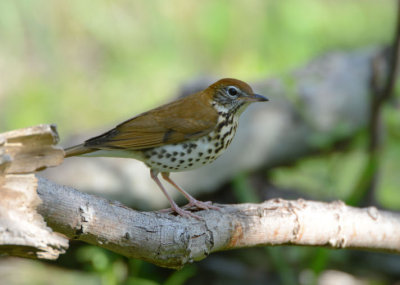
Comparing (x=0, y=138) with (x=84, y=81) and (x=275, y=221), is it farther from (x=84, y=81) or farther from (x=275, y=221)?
(x=84, y=81)

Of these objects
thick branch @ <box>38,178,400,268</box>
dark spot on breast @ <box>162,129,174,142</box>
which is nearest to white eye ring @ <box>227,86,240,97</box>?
dark spot on breast @ <box>162,129,174,142</box>

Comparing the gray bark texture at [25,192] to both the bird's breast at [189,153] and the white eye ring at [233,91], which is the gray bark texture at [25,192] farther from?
the white eye ring at [233,91]

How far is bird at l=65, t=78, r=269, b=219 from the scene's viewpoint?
10.0ft

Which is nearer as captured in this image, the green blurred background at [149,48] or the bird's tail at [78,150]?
the bird's tail at [78,150]

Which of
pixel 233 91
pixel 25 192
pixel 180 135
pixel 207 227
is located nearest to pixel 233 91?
pixel 233 91

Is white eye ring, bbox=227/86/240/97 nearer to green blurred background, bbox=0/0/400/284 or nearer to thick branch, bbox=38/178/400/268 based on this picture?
thick branch, bbox=38/178/400/268

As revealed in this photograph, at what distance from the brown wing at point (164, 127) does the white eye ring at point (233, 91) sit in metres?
0.14

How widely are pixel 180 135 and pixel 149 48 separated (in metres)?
4.29

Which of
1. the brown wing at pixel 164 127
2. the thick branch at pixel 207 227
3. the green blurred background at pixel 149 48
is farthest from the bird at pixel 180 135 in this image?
the green blurred background at pixel 149 48

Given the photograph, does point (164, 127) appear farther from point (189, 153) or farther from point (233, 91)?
point (233, 91)

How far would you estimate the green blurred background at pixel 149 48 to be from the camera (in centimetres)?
644

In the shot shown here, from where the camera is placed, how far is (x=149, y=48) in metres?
7.24

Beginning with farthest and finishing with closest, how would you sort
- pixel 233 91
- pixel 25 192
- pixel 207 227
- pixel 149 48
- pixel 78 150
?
pixel 149 48 → pixel 233 91 → pixel 78 150 → pixel 207 227 → pixel 25 192

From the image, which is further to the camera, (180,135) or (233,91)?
(233,91)
